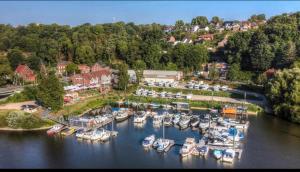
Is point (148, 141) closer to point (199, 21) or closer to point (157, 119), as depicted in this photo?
point (157, 119)

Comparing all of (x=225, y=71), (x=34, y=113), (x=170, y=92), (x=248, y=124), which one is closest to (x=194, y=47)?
(x=225, y=71)

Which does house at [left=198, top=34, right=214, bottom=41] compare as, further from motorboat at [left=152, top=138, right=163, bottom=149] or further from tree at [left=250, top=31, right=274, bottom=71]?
motorboat at [left=152, top=138, right=163, bottom=149]

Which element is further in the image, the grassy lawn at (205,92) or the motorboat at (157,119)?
the grassy lawn at (205,92)

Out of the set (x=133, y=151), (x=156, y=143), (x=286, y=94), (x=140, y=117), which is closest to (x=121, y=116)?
(x=140, y=117)

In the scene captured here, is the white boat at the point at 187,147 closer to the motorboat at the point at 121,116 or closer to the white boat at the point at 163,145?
the white boat at the point at 163,145

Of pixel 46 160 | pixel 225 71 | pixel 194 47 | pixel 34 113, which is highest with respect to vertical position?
pixel 194 47

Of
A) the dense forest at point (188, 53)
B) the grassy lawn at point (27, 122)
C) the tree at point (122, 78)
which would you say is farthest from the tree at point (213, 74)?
the grassy lawn at point (27, 122)

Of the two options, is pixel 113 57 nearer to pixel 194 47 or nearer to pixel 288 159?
pixel 194 47
